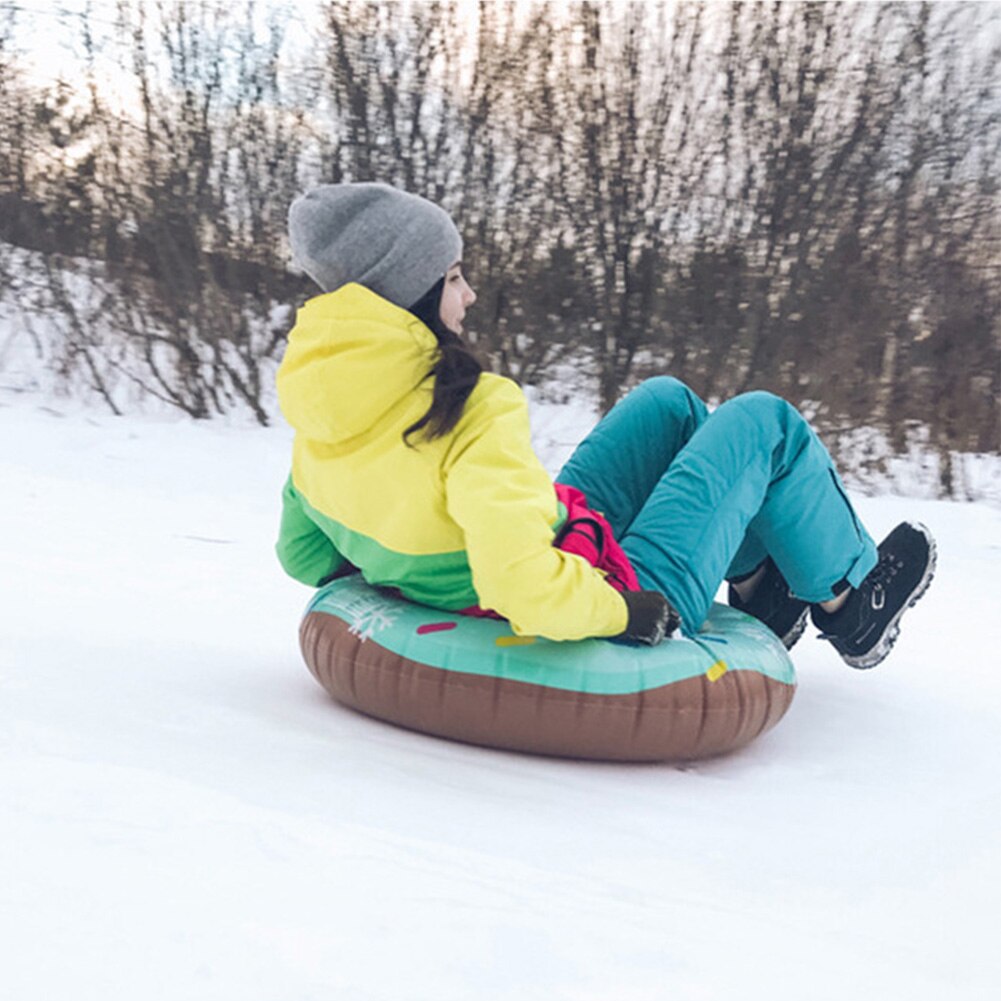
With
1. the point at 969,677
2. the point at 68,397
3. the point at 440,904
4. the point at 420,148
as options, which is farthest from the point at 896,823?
the point at 68,397

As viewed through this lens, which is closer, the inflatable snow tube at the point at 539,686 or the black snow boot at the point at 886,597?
the inflatable snow tube at the point at 539,686

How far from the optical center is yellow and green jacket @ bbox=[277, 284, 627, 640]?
204cm

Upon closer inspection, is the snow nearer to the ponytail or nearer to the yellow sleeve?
the yellow sleeve

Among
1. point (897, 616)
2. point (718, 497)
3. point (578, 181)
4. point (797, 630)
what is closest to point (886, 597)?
point (897, 616)

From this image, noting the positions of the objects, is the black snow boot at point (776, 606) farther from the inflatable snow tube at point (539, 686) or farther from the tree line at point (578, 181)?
the tree line at point (578, 181)

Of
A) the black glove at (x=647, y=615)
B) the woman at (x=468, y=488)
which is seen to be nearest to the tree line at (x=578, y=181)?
the woman at (x=468, y=488)

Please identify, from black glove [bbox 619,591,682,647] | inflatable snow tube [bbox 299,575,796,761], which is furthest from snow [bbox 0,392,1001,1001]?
black glove [bbox 619,591,682,647]

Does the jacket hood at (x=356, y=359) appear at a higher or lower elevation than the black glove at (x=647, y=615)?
higher

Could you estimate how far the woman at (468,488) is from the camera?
208 centimetres

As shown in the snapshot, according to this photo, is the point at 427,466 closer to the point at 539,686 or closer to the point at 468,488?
the point at 468,488

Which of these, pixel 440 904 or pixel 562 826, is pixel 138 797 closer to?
pixel 440 904

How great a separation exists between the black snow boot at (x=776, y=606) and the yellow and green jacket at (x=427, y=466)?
2.54 ft

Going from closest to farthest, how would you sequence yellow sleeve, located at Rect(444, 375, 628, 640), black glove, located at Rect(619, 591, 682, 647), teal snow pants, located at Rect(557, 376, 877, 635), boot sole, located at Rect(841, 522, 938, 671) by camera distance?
yellow sleeve, located at Rect(444, 375, 628, 640), black glove, located at Rect(619, 591, 682, 647), teal snow pants, located at Rect(557, 376, 877, 635), boot sole, located at Rect(841, 522, 938, 671)

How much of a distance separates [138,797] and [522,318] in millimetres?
5555
